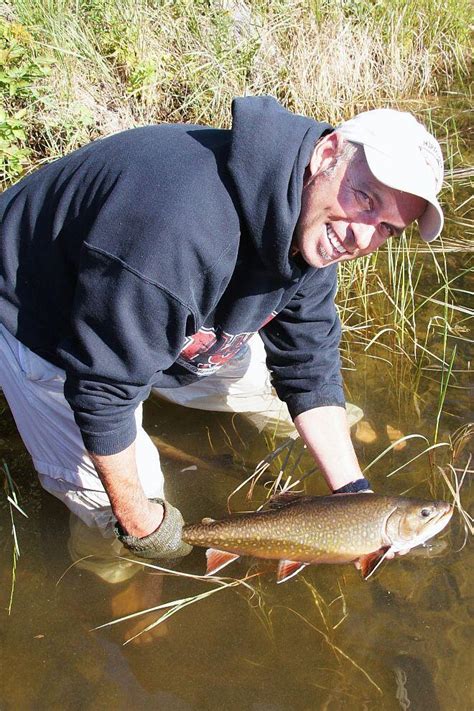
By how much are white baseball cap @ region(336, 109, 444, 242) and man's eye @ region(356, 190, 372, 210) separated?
4.0 inches

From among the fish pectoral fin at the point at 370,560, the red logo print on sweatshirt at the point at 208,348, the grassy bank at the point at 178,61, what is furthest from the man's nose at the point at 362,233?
the grassy bank at the point at 178,61

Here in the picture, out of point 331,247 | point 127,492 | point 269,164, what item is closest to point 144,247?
point 269,164

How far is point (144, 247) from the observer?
7.22 feet

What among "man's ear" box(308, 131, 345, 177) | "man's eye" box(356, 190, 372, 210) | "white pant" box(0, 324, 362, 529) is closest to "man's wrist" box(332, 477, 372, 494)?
"white pant" box(0, 324, 362, 529)

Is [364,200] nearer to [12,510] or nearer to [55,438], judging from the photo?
[55,438]

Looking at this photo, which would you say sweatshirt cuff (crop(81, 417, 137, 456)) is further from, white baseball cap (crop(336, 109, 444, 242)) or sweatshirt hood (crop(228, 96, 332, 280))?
white baseball cap (crop(336, 109, 444, 242))

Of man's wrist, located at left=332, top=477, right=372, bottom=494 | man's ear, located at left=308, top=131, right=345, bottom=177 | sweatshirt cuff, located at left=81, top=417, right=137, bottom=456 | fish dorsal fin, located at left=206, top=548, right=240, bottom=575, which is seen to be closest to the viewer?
man's ear, located at left=308, top=131, right=345, bottom=177

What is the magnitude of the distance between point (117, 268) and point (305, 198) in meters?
0.62

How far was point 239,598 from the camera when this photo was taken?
3139mm

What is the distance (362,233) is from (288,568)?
55.4 inches

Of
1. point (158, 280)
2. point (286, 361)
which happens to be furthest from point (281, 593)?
point (158, 280)

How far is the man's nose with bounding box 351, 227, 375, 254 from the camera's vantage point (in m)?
2.38

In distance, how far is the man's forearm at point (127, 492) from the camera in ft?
8.50

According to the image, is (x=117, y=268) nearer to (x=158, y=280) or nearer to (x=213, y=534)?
(x=158, y=280)
